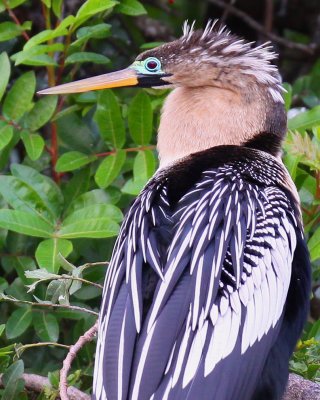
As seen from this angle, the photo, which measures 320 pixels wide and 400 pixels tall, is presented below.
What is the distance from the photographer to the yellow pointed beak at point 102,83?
11.2 feet

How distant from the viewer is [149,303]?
2715mm

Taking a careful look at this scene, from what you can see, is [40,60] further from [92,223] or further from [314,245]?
[314,245]

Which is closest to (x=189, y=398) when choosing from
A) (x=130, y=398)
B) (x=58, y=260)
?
(x=130, y=398)

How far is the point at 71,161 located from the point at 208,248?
2.87 ft

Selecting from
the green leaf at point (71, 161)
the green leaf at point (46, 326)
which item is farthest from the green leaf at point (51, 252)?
the green leaf at point (71, 161)

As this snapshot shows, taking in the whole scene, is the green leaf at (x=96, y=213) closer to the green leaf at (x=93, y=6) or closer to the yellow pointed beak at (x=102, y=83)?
the yellow pointed beak at (x=102, y=83)

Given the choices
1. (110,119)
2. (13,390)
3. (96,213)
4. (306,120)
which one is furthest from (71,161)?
(13,390)

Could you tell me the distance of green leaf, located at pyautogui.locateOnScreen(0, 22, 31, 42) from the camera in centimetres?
361

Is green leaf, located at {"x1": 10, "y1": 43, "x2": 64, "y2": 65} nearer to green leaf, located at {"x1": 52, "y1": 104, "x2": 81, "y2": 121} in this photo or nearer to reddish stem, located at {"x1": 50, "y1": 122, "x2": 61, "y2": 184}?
green leaf, located at {"x1": 52, "y1": 104, "x2": 81, "y2": 121}

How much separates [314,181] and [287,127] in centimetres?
23

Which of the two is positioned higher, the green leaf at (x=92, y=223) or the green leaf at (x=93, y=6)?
the green leaf at (x=93, y=6)

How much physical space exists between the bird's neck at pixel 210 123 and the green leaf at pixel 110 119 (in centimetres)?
17

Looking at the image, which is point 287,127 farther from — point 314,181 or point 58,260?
point 58,260

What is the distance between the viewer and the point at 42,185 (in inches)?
136
